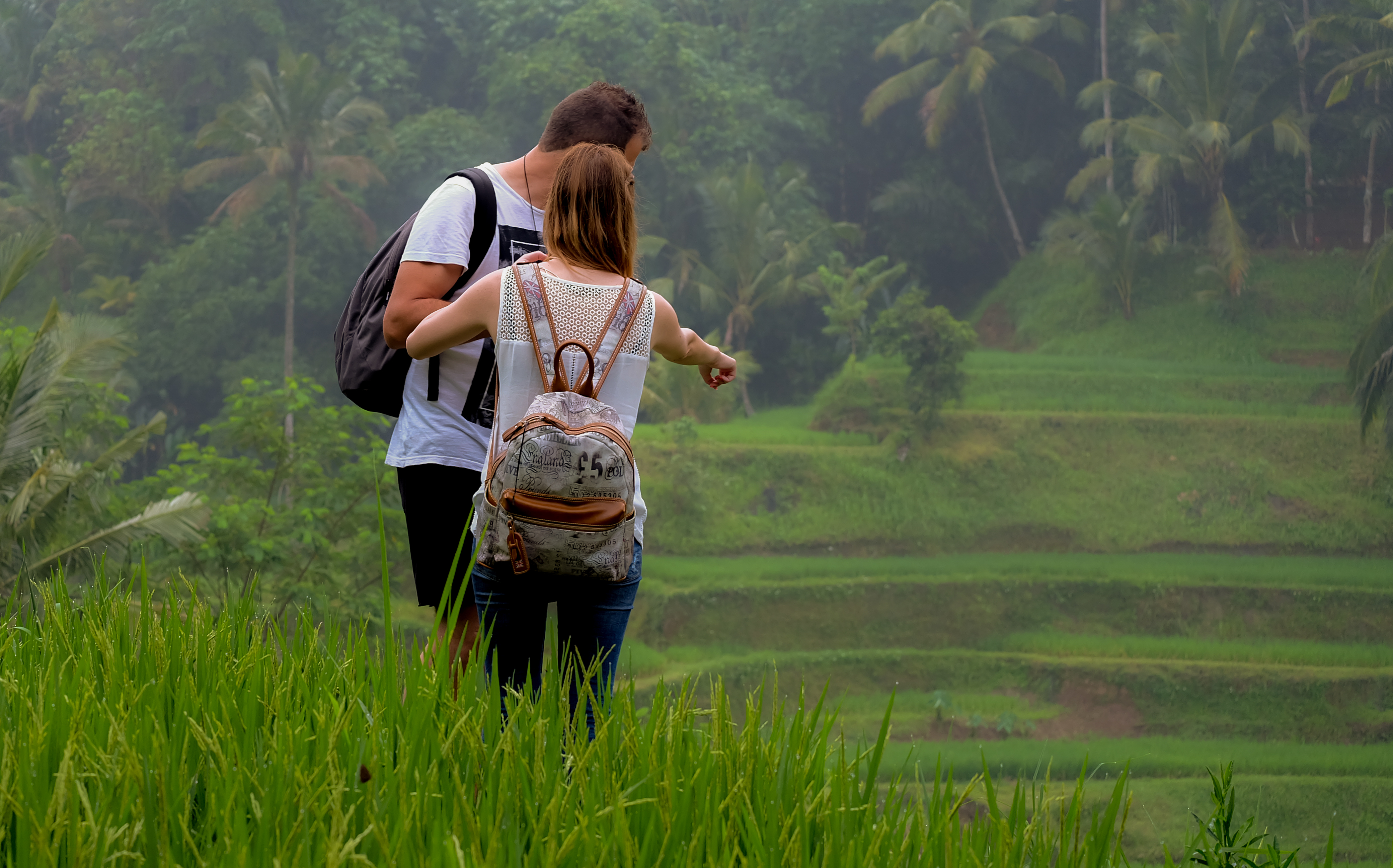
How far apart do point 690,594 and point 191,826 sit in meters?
14.2

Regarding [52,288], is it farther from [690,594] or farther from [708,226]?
[690,594]

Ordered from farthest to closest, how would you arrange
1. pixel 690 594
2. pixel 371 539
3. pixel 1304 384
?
pixel 1304 384
pixel 690 594
pixel 371 539

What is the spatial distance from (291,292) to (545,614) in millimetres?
20354

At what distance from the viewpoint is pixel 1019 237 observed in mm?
25625

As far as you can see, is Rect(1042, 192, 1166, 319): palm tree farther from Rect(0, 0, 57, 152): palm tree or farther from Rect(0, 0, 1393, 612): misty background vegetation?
Rect(0, 0, 57, 152): palm tree

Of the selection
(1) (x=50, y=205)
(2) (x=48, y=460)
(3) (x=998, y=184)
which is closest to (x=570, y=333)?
(2) (x=48, y=460)

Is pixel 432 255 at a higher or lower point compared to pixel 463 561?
higher

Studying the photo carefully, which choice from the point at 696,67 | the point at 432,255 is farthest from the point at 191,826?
the point at 696,67

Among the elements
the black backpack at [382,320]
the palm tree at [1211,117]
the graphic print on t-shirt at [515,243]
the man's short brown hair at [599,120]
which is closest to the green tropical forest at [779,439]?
the palm tree at [1211,117]

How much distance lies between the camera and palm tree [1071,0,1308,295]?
67.9 ft

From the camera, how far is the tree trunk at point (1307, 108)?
22.2 metres

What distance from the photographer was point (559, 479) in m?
1.42

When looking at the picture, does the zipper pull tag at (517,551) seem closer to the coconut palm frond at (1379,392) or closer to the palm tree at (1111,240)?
the coconut palm frond at (1379,392)

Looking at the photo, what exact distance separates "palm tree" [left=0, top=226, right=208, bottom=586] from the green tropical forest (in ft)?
0.12
